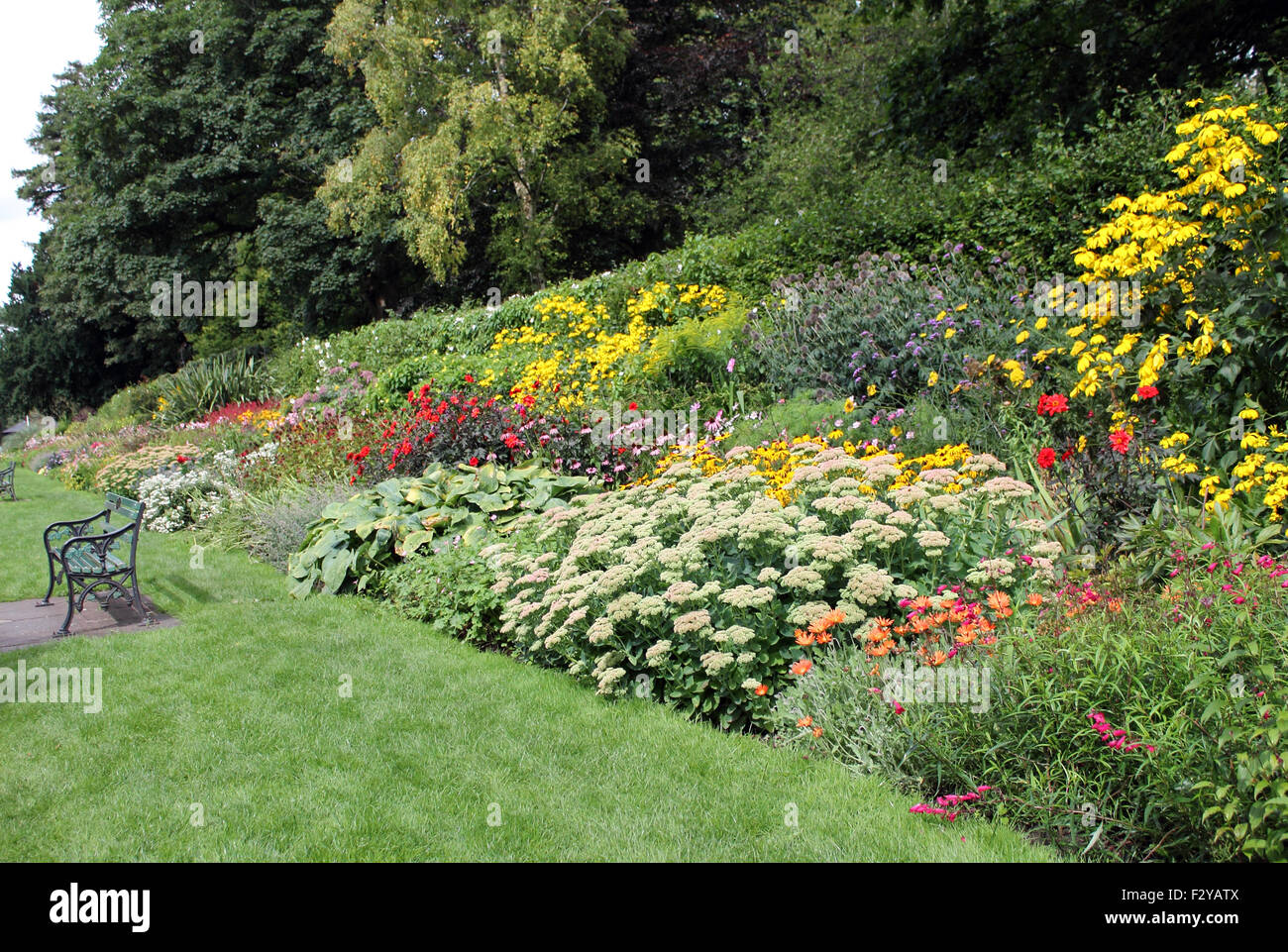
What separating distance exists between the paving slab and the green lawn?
1.51 ft

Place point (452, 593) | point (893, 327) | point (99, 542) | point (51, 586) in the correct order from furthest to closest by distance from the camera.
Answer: point (51, 586) → point (893, 327) → point (99, 542) → point (452, 593)

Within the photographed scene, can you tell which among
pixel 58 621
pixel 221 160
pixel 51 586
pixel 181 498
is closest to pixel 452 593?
pixel 58 621

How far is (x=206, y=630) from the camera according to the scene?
6273mm

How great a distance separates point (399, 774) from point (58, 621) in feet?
14.7

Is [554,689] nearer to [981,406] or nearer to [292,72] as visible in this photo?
[981,406]

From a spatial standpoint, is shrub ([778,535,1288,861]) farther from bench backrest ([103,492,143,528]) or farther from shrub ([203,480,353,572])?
shrub ([203,480,353,572])

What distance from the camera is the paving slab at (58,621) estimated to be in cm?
634

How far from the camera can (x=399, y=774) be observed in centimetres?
388

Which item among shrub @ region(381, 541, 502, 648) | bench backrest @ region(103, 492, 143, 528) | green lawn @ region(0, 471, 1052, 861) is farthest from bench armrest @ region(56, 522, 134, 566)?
shrub @ region(381, 541, 502, 648)

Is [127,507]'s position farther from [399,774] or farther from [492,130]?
[492,130]

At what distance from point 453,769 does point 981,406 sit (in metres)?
4.27

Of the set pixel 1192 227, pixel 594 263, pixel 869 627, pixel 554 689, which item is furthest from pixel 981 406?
pixel 594 263

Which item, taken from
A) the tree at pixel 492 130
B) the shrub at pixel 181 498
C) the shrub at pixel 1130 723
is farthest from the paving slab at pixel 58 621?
the tree at pixel 492 130
